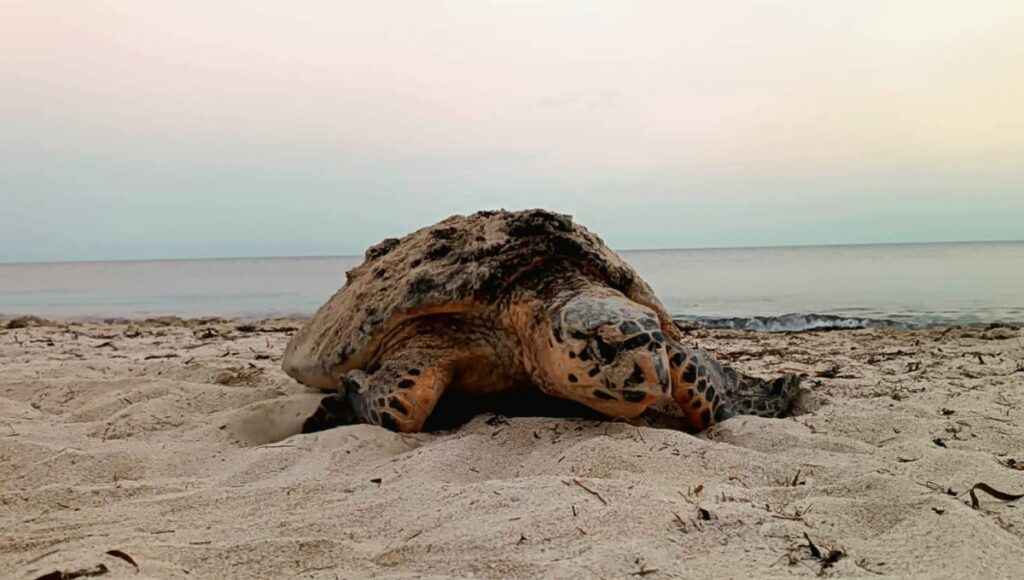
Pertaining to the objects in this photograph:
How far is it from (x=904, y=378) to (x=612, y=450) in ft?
10.9

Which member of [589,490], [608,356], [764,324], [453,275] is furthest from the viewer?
[764,324]

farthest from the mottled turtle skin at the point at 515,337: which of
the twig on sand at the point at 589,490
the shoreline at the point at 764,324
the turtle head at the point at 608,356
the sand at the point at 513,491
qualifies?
the shoreline at the point at 764,324

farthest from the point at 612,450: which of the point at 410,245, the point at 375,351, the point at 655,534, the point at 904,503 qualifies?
the point at 410,245

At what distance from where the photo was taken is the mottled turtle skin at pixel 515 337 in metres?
2.83

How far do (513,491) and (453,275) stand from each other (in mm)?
1611

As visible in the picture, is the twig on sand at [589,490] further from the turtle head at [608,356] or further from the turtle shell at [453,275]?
the turtle shell at [453,275]

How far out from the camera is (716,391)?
3324mm

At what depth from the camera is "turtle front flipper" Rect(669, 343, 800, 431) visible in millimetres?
3176

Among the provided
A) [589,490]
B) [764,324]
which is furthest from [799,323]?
[589,490]

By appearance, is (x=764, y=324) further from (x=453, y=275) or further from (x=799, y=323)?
(x=453, y=275)

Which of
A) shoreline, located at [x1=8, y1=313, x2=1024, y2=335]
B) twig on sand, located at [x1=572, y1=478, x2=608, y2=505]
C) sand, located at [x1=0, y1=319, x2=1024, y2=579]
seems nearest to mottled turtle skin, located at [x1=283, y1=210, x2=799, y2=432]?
sand, located at [x1=0, y1=319, x2=1024, y2=579]

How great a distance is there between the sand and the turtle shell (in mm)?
478

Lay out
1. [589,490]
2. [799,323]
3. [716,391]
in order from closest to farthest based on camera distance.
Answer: [589,490] < [716,391] < [799,323]

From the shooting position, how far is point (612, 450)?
2510 mm
